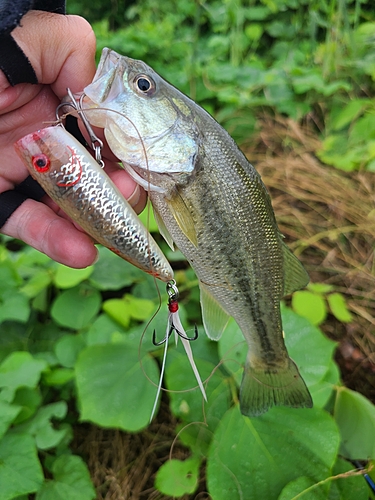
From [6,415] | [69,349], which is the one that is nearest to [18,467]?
[6,415]

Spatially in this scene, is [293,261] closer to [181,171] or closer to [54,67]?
[181,171]

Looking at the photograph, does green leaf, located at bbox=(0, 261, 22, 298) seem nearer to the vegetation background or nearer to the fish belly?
the vegetation background

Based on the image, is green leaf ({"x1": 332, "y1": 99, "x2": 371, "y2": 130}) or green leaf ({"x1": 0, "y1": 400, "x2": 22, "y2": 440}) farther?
green leaf ({"x1": 332, "y1": 99, "x2": 371, "y2": 130})

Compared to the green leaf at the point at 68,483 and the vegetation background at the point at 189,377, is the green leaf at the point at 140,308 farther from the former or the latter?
the green leaf at the point at 68,483

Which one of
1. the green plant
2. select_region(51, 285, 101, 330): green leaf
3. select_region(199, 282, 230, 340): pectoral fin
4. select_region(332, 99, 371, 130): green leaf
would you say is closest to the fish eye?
select_region(199, 282, 230, 340): pectoral fin

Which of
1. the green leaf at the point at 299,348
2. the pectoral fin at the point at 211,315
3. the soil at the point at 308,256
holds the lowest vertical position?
the soil at the point at 308,256

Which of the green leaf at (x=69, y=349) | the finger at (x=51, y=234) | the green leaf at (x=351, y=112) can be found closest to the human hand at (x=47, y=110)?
the finger at (x=51, y=234)
